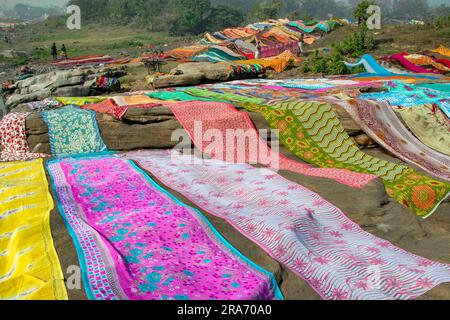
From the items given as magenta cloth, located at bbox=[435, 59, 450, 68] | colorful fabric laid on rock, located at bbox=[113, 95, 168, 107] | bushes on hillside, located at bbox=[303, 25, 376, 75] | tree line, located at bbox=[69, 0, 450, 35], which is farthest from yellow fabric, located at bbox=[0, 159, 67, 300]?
tree line, located at bbox=[69, 0, 450, 35]

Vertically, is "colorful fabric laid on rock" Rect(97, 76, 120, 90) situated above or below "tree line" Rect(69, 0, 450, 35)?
below

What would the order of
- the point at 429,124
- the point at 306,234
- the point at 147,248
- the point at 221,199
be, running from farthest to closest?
the point at 429,124, the point at 221,199, the point at 306,234, the point at 147,248

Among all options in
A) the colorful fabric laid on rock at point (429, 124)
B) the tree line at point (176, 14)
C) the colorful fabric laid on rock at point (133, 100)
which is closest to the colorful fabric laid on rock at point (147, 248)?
the colorful fabric laid on rock at point (133, 100)

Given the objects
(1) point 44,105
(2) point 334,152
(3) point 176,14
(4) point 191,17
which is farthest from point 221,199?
(3) point 176,14

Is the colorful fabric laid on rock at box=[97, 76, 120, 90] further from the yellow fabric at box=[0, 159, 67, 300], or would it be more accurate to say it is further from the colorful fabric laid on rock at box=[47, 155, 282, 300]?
the colorful fabric laid on rock at box=[47, 155, 282, 300]

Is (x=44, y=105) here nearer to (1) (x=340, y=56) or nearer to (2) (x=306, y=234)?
(2) (x=306, y=234)

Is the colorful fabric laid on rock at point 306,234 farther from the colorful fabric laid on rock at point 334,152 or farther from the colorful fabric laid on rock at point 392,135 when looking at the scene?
the colorful fabric laid on rock at point 392,135

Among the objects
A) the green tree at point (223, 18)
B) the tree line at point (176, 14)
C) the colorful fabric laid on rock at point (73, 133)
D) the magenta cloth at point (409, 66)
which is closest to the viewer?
the colorful fabric laid on rock at point (73, 133)
